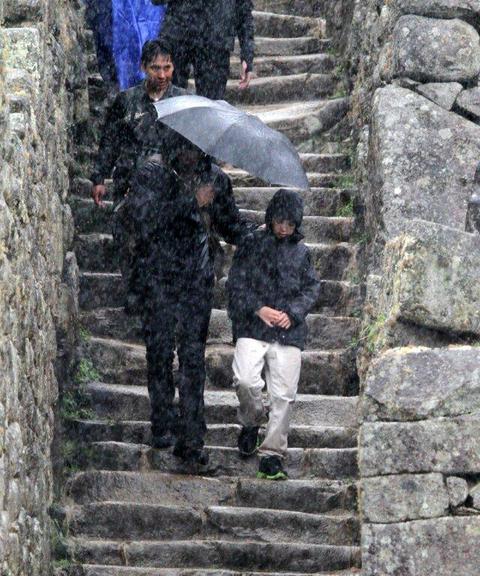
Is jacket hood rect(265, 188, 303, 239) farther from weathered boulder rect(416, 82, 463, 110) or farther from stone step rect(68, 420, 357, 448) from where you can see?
weathered boulder rect(416, 82, 463, 110)

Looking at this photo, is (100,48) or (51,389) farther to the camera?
(100,48)

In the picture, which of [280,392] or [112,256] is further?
[112,256]

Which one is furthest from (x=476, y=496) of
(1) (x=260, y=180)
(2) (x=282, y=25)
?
(2) (x=282, y=25)

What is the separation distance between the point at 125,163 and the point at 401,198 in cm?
155

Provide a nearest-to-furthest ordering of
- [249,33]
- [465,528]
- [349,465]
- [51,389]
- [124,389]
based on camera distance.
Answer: [465,528]
[51,389]
[349,465]
[124,389]
[249,33]

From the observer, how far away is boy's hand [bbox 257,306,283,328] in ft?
25.8

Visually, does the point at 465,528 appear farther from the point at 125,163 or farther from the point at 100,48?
the point at 100,48

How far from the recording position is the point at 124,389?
8625 millimetres

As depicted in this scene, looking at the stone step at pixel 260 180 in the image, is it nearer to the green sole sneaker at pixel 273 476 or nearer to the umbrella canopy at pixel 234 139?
the umbrella canopy at pixel 234 139

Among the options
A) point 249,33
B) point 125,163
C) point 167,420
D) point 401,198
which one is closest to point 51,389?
point 167,420

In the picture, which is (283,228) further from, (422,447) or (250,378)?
(422,447)

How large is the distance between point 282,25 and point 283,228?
15.4ft

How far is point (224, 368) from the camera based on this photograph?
887cm

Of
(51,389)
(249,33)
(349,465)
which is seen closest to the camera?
(51,389)
